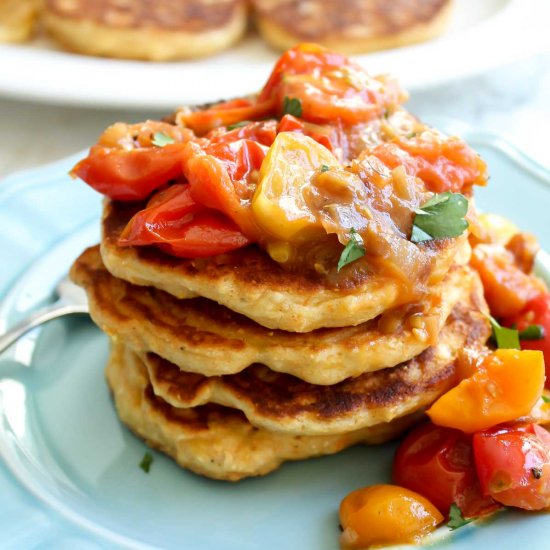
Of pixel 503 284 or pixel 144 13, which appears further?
pixel 144 13

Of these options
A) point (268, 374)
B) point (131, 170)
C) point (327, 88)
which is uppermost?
point (327, 88)

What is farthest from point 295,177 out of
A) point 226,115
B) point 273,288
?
point 226,115

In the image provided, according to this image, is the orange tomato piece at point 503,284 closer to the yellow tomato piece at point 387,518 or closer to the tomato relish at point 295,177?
the tomato relish at point 295,177

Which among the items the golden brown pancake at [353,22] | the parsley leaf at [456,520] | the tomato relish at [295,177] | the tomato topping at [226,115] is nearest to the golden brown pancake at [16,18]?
the golden brown pancake at [353,22]

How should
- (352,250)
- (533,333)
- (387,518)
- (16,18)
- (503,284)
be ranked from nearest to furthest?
(352,250), (387,518), (533,333), (503,284), (16,18)

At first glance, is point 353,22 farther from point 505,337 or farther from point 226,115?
point 505,337

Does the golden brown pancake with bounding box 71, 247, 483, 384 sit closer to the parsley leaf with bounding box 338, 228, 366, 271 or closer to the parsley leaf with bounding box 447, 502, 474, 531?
the parsley leaf with bounding box 338, 228, 366, 271

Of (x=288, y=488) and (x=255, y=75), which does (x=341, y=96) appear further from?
(x=255, y=75)

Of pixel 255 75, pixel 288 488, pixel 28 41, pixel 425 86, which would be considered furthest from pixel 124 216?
pixel 28 41

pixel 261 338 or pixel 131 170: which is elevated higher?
pixel 131 170
